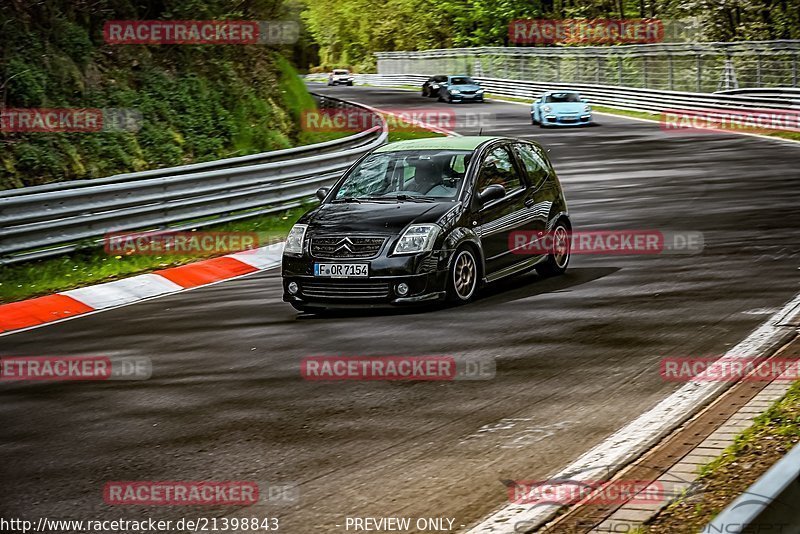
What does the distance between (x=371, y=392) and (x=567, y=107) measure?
3331 cm

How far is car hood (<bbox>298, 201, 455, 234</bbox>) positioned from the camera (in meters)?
11.2

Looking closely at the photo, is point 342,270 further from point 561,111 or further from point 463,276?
point 561,111

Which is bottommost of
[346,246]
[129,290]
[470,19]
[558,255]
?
[129,290]

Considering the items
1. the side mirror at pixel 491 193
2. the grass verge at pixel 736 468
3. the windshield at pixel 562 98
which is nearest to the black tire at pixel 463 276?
the side mirror at pixel 491 193

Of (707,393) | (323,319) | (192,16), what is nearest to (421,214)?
(323,319)

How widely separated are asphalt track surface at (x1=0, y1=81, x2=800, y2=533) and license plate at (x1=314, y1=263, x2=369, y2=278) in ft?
1.38

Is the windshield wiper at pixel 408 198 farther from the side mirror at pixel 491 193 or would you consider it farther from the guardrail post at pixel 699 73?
the guardrail post at pixel 699 73

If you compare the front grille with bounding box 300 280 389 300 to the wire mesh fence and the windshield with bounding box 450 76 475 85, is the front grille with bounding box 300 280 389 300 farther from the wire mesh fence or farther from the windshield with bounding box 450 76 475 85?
the windshield with bounding box 450 76 475 85

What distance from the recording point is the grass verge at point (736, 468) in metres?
5.02

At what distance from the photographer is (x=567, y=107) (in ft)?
132

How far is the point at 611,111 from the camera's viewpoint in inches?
1886

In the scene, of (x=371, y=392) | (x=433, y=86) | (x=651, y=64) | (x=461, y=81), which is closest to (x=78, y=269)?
(x=371, y=392)

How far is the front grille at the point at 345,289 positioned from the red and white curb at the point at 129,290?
9.99 feet

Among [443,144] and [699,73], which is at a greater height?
[443,144]
